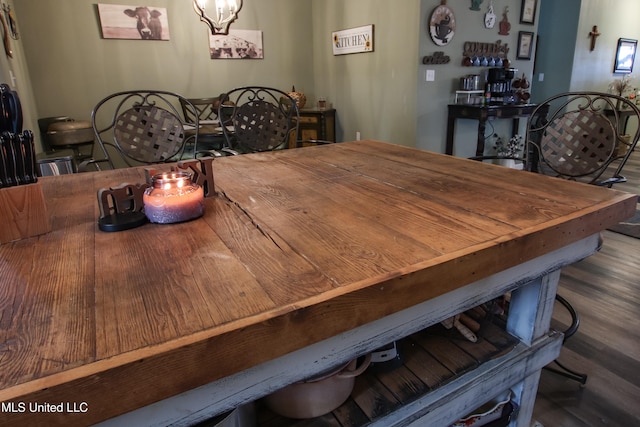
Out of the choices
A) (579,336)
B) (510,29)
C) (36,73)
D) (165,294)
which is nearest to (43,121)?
(36,73)

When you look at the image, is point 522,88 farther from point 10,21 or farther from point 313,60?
point 10,21

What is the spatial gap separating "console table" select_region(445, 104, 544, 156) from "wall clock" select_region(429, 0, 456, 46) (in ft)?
2.29

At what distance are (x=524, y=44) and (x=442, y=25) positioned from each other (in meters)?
1.40

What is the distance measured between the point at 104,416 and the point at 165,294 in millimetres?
182

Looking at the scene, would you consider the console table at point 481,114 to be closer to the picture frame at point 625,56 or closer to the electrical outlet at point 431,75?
the electrical outlet at point 431,75

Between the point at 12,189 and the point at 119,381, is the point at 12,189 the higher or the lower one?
the higher one

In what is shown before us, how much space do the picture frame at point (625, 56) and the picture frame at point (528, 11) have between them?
101 inches

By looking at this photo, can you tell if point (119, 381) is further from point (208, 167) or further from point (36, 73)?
point (36, 73)

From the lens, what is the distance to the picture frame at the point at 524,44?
15.6ft

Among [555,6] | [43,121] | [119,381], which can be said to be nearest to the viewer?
[119,381]

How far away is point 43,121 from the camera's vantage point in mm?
3957

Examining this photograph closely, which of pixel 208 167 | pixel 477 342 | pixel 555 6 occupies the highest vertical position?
pixel 555 6

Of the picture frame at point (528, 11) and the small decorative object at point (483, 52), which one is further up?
the picture frame at point (528, 11)

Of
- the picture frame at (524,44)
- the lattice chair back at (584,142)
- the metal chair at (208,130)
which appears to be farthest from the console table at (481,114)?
the metal chair at (208,130)
